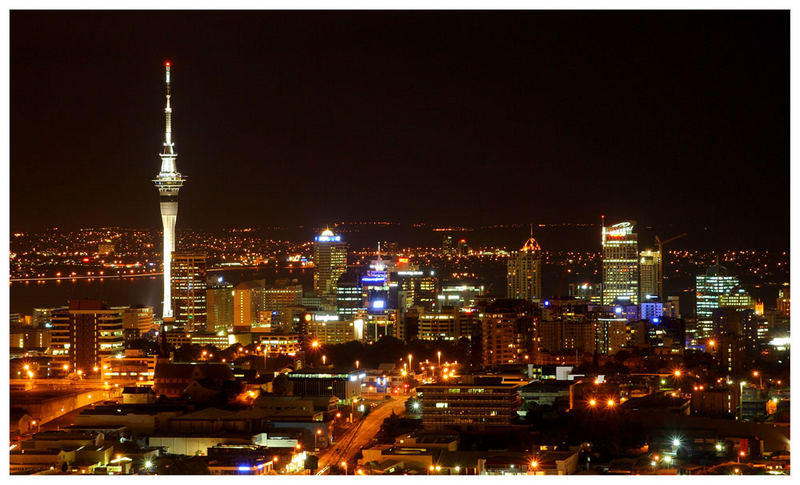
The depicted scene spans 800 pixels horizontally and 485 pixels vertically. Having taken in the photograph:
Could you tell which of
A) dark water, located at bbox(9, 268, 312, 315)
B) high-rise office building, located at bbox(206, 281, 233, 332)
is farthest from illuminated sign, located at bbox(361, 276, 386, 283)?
dark water, located at bbox(9, 268, 312, 315)

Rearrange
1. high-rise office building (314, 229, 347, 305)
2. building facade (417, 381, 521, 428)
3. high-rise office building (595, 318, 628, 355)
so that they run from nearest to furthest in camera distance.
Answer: building facade (417, 381, 521, 428), high-rise office building (595, 318, 628, 355), high-rise office building (314, 229, 347, 305)

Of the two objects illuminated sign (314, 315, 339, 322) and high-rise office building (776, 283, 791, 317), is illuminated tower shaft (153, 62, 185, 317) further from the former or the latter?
high-rise office building (776, 283, 791, 317)

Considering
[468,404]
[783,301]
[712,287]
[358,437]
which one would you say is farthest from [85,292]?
[358,437]

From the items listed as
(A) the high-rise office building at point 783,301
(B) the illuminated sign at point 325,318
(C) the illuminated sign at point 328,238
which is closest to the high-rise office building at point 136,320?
(B) the illuminated sign at point 325,318

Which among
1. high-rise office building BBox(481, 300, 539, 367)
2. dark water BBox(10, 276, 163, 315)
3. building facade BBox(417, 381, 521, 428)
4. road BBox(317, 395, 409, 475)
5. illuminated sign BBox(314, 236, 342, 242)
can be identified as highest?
illuminated sign BBox(314, 236, 342, 242)

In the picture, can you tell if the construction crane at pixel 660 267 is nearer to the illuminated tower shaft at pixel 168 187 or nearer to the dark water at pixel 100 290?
the dark water at pixel 100 290
